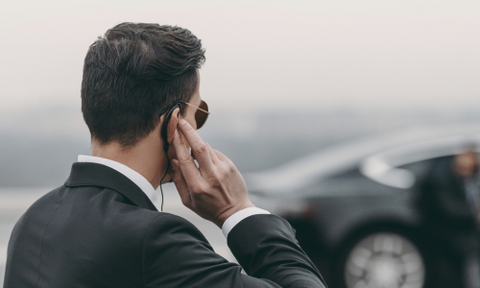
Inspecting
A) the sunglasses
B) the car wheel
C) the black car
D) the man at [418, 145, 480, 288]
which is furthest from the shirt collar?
the man at [418, 145, 480, 288]

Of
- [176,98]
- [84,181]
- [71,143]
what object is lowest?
[71,143]

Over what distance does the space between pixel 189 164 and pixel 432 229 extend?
13.0ft

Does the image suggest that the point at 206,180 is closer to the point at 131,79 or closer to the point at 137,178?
the point at 137,178

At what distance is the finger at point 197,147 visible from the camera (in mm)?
1348

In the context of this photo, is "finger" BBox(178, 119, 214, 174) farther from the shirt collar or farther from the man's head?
the man's head

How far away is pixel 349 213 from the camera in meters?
4.92

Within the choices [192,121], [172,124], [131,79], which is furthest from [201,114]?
[131,79]

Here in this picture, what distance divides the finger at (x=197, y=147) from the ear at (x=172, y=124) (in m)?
0.02

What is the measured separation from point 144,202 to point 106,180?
3.8 inches

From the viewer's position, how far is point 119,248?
41.6 inches

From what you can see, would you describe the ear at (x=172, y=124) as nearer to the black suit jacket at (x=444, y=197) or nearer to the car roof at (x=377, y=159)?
the car roof at (x=377, y=159)

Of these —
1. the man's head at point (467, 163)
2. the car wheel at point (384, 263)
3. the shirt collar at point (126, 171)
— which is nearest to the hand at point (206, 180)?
the shirt collar at point (126, 171)

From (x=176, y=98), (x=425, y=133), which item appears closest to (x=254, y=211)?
A: (x=176, y=98)

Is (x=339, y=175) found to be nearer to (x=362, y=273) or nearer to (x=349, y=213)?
(x=349, y=213)
